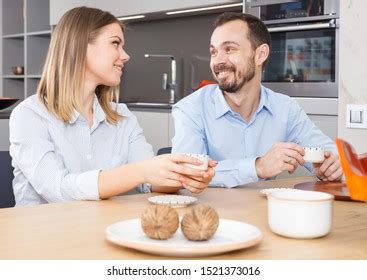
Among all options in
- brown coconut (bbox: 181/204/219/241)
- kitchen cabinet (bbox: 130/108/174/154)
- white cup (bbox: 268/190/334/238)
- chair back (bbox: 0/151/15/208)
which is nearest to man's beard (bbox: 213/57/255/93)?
chair back (bbox: 0/151/15/208)

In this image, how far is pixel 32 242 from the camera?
101cm

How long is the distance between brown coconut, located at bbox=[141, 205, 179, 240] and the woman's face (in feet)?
3.61

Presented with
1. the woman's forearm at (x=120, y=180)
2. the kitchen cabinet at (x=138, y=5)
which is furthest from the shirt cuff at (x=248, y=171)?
the kitchen cabinet at (x=138, y=5)

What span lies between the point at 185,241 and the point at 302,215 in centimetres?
22

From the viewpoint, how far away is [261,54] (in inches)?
96.8

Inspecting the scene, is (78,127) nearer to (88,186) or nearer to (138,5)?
(88,186)

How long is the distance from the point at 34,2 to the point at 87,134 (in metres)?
4.54

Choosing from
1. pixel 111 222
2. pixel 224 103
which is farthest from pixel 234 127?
pixel 111 222

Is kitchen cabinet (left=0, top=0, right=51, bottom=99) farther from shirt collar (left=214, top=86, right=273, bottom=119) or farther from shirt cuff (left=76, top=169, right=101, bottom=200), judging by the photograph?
shirt cuff (left=76, top=169, right=101, bottom=200)

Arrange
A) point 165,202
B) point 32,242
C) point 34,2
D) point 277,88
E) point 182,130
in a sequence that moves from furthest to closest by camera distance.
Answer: point 34,2
point 277,88
point 182,130
point 165,202
point 32,242
